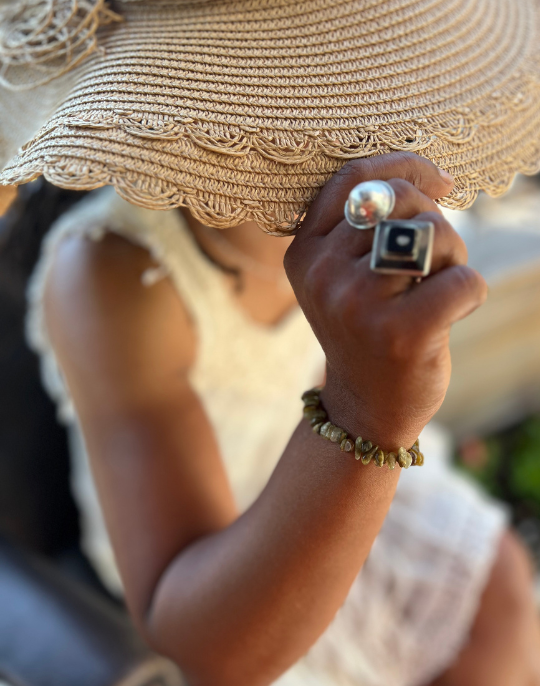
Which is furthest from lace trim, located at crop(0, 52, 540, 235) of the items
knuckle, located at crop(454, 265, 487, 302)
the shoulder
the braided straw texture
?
the shoulder

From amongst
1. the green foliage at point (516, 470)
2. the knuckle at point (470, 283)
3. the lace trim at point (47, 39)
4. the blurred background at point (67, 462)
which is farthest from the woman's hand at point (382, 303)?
the green foliage at point (516, 470)

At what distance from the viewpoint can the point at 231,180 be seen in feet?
1.44

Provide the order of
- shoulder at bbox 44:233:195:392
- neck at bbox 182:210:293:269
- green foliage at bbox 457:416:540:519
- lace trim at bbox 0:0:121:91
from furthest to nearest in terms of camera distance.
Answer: green foliage at bbox 457:416:540:519 → neck at bbox 182:210:293:269 → shoulder at bbox 44:233:195:392 → lace trim at bbox 0:0:121:91

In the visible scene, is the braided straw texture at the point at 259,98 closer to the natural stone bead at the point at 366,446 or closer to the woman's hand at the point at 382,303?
the woman's hand at the point at 382,303

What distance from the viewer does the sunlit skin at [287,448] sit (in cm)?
39

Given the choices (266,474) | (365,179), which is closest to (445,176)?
(365,179)

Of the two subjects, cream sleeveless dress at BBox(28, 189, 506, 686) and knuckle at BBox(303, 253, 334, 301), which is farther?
cream sleeveless dress at BBox(28, 189, 506, 686)

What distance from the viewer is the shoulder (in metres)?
0.67

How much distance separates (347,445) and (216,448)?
0.94 ft

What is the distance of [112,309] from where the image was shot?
68 centimetres

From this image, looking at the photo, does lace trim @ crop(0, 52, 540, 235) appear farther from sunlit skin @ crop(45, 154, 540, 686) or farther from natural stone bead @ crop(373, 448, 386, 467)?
natural stone bead @ crop(373, 448, 386, 467)

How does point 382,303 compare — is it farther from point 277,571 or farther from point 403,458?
point 277,571

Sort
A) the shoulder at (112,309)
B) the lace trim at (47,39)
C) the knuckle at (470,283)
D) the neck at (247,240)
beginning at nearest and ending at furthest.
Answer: the knuckle at (470,283), the lace trim at (47,39), the shoulder at (112,309), the neck at (247,240)

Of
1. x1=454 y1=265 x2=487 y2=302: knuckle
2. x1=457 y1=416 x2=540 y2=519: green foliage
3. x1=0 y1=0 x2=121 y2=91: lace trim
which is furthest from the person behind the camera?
x1=457 y1=416 x2=540 y2=519: green foliage
